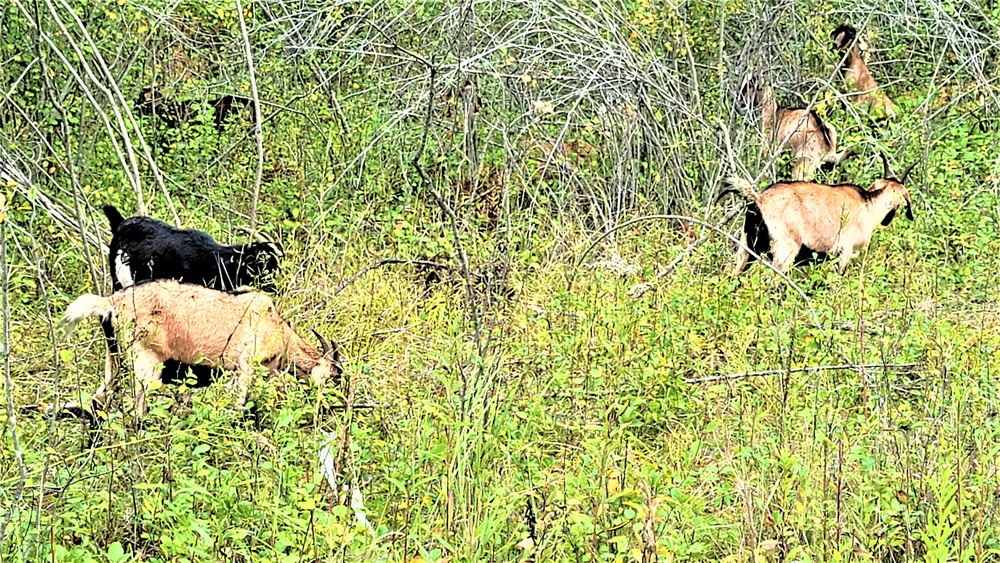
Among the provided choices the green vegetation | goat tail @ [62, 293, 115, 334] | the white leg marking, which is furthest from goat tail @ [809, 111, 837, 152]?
goat tail @ [62, 293, 115, 334]

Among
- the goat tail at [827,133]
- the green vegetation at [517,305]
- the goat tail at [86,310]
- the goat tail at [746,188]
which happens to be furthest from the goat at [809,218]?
the goat tail at [86,310]

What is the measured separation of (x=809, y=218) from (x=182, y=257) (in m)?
4.01

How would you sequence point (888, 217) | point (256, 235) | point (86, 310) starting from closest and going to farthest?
1. point (86, 310)
2. point (256, 235)
3. point (888, 217)

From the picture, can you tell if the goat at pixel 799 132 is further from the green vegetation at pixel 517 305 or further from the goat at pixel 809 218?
the goat at pixel 809 218

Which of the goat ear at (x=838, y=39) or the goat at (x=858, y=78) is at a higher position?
the goat ear at (x=838, y=39)

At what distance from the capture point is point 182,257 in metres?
6.52

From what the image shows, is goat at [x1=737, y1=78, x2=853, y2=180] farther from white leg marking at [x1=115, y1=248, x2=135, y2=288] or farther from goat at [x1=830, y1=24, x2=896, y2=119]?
white leg marking at [x1=115, y1=248, x2=135, y2=288]

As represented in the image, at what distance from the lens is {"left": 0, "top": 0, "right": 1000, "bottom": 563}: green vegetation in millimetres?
3861

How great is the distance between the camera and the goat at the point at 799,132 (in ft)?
30.3

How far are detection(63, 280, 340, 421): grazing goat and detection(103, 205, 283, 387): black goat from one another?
0.73m

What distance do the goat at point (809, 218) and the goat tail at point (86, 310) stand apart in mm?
3943

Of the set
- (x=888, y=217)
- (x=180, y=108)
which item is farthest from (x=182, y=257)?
(x=888, y=217)

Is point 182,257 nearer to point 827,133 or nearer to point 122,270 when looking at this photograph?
point 122,270

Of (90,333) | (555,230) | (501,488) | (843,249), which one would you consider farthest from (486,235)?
(501,488)
